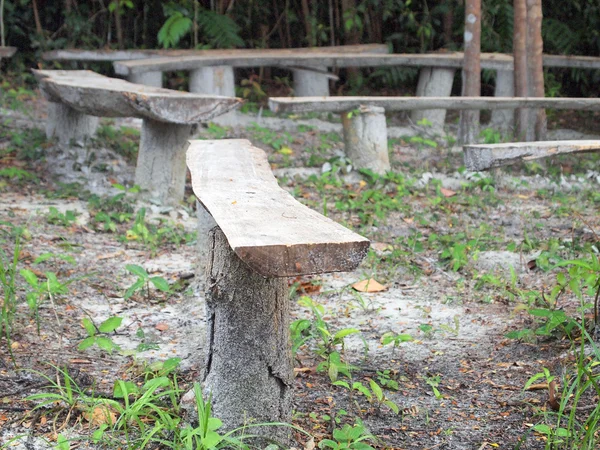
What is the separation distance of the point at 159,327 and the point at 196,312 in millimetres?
213

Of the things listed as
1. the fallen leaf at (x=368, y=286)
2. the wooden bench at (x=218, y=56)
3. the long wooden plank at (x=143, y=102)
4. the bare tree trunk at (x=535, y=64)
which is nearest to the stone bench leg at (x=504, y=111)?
the bare tree trunk at (x=535, y=64)

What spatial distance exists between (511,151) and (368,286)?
886 millimetres

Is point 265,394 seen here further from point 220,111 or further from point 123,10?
point 123,10

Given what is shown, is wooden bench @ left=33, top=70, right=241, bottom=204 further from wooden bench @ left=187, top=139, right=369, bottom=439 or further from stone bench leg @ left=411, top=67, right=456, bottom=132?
stone bench leg @ left=411, top=67, right=456, bottom=132

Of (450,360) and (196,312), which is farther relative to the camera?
(196,312)

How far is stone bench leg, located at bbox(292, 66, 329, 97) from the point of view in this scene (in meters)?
9.03

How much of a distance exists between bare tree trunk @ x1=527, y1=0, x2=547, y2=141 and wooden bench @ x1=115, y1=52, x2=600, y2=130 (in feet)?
2.81

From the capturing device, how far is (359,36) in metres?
10.7

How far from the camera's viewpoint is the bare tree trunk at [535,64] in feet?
22.0

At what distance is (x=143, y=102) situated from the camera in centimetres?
466

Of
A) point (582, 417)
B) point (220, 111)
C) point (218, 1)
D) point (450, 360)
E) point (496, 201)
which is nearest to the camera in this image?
point (582, 417)

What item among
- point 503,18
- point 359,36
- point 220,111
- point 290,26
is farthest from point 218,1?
point 220,111

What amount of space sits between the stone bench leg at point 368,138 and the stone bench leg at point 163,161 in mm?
1411

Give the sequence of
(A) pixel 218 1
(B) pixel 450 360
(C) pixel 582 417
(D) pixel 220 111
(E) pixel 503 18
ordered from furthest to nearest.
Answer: (A) pixel 218 1
(E) pixel 503 18
(D) pixel 220 111
(B) pixel 450 360
(C) pixel 582 417
